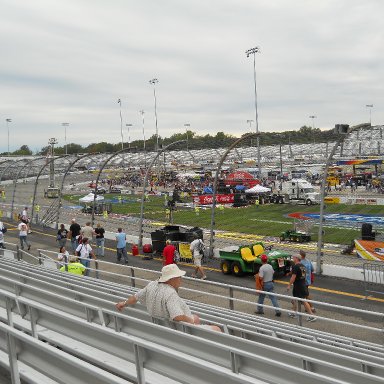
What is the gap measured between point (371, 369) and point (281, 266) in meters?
12.7

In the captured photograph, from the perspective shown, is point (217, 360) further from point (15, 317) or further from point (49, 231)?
point (49, 231)

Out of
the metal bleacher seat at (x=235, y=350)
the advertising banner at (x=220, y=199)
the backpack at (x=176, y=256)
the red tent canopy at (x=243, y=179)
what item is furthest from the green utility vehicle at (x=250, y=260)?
the red tent canopy at (x=243, y=179)

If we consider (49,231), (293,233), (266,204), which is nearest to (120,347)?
(293,233)

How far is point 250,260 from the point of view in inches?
676

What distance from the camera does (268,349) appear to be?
422 cm

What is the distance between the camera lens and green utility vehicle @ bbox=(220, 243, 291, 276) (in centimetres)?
1697

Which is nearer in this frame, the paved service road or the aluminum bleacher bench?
the aluminum bleacher bench

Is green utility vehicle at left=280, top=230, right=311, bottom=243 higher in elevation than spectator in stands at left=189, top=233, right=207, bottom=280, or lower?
lower

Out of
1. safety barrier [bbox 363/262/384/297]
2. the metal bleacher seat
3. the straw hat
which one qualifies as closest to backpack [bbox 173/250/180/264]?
safety barrier [bbox 363/262/384/297]

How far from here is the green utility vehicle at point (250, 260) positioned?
17.0 meters

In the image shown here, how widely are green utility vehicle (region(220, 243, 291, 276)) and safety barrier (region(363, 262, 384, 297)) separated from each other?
2.82 metres

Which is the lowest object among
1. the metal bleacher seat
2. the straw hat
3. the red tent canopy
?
the red tent canopy

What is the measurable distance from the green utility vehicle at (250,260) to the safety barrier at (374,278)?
9.25 ft

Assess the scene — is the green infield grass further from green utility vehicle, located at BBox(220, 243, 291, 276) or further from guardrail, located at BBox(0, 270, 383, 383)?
guardrail, located at BBox(0, 270, 383, 383)
